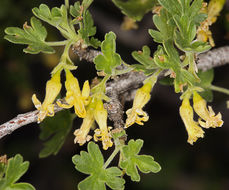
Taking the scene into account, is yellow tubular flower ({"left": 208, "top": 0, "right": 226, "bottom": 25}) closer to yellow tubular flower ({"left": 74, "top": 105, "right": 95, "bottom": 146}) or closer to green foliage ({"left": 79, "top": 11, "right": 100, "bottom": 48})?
green foliage ({"left": 79, "top": 11, "right": 100, "bottom": 48})

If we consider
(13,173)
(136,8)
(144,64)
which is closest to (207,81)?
(136,8)

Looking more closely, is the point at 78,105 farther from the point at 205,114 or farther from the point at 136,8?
the point at 136,8

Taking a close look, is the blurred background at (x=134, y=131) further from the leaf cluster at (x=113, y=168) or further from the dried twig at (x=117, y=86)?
the leaf cluster at (x=113, y=168)

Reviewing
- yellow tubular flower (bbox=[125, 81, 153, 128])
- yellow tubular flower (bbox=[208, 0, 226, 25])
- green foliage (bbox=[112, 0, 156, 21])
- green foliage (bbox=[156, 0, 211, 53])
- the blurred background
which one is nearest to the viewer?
green foliage (bbox=[156, 0, 211, 53])

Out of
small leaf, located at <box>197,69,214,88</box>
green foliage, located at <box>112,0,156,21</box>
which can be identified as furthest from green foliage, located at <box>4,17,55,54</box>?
small leaf, located at <box>197,69,214,88</box>

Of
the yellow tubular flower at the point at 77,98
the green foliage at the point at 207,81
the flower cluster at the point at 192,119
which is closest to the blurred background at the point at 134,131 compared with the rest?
the green foliage at the point at 207,81
